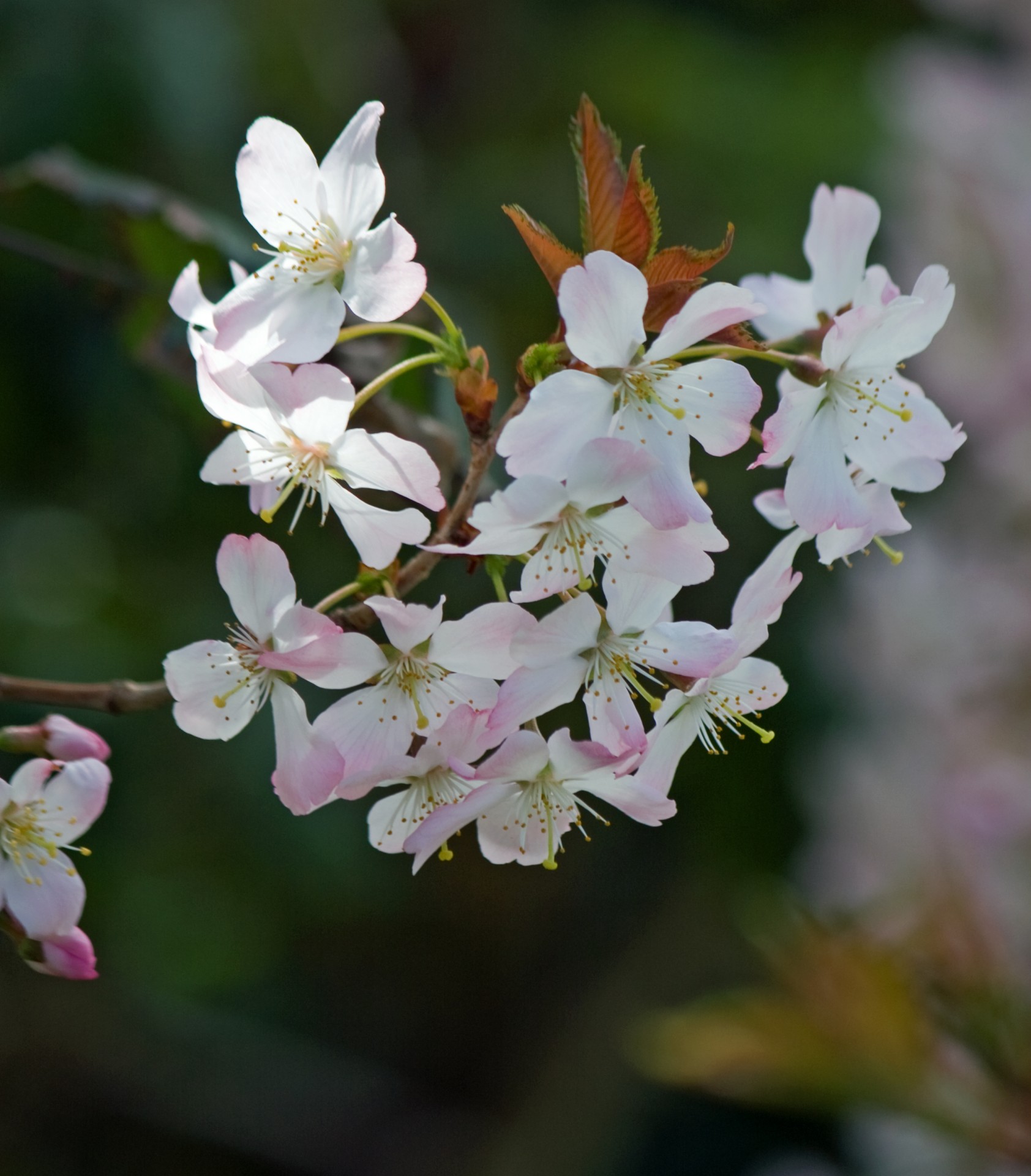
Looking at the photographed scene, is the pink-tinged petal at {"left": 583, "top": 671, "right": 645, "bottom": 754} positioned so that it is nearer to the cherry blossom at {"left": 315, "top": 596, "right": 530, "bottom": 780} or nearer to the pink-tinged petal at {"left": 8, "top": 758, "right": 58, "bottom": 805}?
the cherry blossom at {"left": 315, "top": 596, "right": 530, "bottom": 780}

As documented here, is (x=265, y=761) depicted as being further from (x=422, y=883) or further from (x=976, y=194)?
(x=976, y=194)

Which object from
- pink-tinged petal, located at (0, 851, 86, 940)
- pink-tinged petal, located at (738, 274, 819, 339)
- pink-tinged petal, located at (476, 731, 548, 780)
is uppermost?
pink-tinged petal, located at (738, 274, 819, 339)

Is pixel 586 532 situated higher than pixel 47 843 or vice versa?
pixel 586 532

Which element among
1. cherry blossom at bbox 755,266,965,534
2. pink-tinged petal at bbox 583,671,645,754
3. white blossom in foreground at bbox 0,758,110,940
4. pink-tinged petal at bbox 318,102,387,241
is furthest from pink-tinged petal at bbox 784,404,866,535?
white blossom in foreground at bbox 0,758,110,940

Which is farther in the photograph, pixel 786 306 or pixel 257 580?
pixel 786 306

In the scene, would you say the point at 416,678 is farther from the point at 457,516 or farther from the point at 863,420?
the point at 863,420

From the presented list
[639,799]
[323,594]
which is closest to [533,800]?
[639,799]

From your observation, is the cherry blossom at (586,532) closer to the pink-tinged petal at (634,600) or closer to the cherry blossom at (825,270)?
the pink-tinged petal at (634,600)
